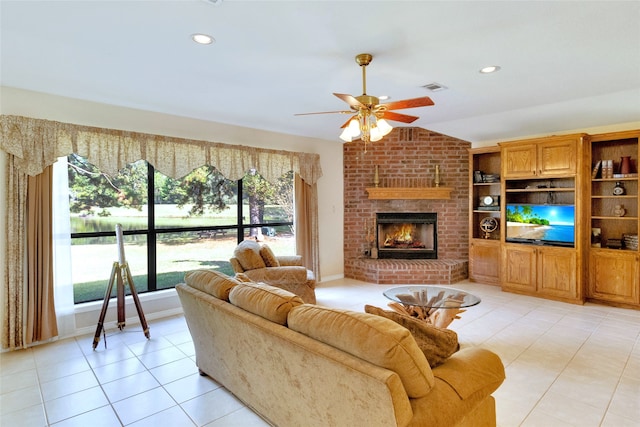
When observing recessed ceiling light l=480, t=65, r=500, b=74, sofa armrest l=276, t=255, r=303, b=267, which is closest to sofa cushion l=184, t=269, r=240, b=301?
sofa armrest l=276, t=255, r=303, b=267

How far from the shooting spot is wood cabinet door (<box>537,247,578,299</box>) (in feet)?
15.1

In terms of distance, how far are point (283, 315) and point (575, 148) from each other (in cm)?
469

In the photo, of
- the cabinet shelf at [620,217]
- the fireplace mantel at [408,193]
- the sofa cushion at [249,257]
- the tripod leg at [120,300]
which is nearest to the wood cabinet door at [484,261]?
the fireplace mantel at [408,193]

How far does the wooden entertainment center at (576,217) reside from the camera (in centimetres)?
446

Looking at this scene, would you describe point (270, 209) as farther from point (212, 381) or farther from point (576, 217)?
point (576, 217)

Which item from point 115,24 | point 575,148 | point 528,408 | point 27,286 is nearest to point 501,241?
point 575,148

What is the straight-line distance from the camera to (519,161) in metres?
5.06

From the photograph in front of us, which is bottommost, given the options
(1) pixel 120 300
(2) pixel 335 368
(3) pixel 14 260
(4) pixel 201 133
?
(1) pixel 120 300

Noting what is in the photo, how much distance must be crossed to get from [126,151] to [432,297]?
3725 mm

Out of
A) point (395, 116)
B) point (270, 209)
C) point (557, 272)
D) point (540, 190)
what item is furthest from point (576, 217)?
point (270, 209)

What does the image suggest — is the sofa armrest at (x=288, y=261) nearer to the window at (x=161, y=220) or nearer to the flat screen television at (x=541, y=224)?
the window at (x=161, y=220)

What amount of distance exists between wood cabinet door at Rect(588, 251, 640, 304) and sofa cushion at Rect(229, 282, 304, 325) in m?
4.66

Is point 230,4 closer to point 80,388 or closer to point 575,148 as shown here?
point 80,388

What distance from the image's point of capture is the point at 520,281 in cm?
510
